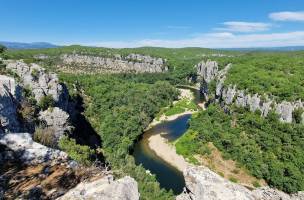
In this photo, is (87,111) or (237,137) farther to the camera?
(87,111)

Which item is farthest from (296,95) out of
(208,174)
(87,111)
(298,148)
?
(208,174)

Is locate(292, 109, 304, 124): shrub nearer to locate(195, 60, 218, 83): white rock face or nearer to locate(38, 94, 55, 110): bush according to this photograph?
locate(38, 94, 55, 110): bush

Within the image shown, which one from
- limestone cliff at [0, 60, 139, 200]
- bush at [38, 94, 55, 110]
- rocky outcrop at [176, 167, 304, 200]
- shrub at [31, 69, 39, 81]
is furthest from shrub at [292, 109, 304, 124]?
limestone cliff at [0, 60, 139, 200]

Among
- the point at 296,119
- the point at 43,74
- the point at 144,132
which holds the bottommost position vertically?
the point at 144,132

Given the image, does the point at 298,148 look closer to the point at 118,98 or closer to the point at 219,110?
the point at 219,110

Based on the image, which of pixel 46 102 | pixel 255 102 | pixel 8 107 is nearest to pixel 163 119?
pixel 255 102
